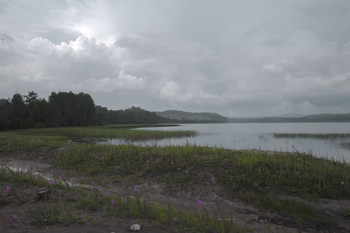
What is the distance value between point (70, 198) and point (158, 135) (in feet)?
98.1

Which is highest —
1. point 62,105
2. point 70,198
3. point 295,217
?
point 62,105

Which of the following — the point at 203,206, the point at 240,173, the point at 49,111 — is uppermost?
the point at 49,111

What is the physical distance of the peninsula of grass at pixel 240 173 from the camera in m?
5.82

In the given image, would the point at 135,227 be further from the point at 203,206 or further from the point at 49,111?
the point at 49,111

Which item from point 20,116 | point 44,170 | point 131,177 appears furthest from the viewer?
point 20,116

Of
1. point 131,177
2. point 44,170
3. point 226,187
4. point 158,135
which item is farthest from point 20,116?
point 226,187

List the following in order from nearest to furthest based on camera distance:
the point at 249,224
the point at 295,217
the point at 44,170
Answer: the point at 249,224 < the point at 295,217 < the point at 44,170

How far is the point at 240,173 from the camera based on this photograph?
24.2 feet

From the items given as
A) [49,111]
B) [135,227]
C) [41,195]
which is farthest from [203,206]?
[49,111]

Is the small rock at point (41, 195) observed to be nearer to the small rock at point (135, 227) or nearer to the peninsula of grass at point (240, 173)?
the small rock at point (135, 227)

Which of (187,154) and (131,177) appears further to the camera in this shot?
(187,154)

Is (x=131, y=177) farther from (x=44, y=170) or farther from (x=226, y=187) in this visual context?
(x=44, y=170)

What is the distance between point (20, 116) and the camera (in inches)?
2154

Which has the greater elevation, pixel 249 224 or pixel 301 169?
pixel 301 169
